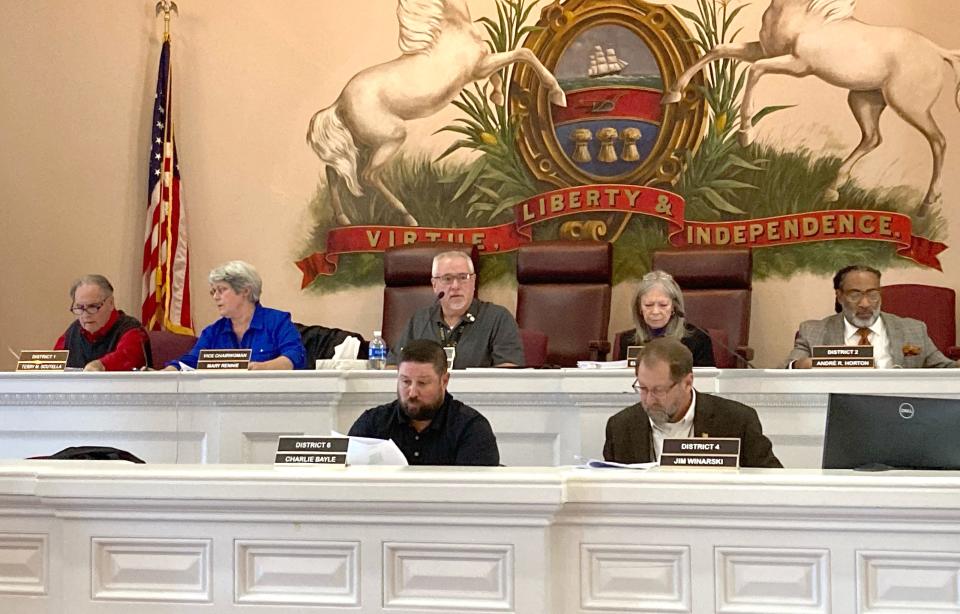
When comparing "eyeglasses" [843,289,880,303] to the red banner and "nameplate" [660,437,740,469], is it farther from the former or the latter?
"nameplate" [660,437,740,469]

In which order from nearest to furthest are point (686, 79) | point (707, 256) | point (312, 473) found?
point (312, 473)
point (707, 256)
point (686, 79)

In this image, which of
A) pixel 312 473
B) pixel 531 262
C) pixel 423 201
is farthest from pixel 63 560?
pixel 423 201

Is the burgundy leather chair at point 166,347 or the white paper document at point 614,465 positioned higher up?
the burgundy leather chair at point 166,347

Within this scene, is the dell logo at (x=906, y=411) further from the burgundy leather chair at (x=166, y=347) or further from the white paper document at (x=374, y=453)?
the burgundy leather chair at (x=166, y=347)

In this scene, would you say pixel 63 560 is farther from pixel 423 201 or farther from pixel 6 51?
pixel 6 51

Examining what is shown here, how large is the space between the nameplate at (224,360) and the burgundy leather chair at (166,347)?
4.43ft

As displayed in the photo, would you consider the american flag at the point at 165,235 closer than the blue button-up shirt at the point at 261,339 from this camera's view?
No

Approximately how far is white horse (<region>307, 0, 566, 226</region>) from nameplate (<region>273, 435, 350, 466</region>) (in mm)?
4738

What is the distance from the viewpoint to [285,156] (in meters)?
7.21

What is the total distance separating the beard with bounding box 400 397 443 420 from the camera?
3463mm

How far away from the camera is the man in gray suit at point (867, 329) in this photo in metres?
4.90

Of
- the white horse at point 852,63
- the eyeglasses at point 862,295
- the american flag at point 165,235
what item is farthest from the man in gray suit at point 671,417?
the american flag at point 165,235

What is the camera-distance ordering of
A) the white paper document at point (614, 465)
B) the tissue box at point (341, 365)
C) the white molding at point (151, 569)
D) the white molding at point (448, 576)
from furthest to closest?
the tissue box at point (341, 365)
the white paper document at point (614, 465)
the white molding at point (151, 569)
the white molding at point (448, 576)

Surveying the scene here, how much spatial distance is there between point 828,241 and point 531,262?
5.41 feet
